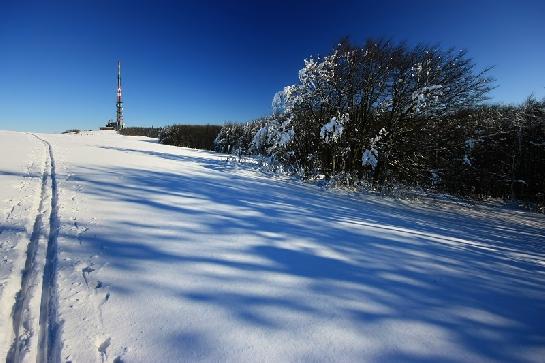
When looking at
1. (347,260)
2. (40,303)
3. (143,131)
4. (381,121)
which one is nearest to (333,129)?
(381,121)

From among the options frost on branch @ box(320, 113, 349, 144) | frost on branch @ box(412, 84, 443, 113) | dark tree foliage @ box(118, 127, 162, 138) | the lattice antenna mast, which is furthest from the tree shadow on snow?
the lattice antenna mast

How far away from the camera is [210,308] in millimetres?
2582

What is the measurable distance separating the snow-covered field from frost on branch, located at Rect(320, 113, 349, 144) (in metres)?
4.35

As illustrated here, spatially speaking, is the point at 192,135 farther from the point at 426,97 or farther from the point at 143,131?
the point at 426,97

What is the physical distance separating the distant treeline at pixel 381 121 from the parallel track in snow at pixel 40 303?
782 cm

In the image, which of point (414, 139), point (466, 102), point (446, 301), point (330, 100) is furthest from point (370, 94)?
point (446, 301)

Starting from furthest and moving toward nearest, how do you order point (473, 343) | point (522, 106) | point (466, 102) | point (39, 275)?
point (522, 106), point (466, 102), point (39, 275), point (473, 343)

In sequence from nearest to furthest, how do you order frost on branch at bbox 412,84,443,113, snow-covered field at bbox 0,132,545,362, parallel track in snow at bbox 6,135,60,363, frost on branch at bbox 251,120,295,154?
parallel track in snow at bbox 6,135,60,363
snow-covered field at bbox 0,132,545,362
frost on branch at bbox 412,84,443,113
frost on branch at bbox 251,120,295,154

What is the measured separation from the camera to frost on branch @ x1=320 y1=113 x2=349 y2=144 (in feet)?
31.8

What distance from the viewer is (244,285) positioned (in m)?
2.98

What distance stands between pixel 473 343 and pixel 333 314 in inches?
42.5

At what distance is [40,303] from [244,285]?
1623 millimetres

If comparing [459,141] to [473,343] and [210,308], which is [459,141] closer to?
[473,343]

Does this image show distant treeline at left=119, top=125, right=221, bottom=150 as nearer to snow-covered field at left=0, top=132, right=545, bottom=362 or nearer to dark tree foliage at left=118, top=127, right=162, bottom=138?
dark tree foliage at left=118, top=127, right=162, bottom=138
